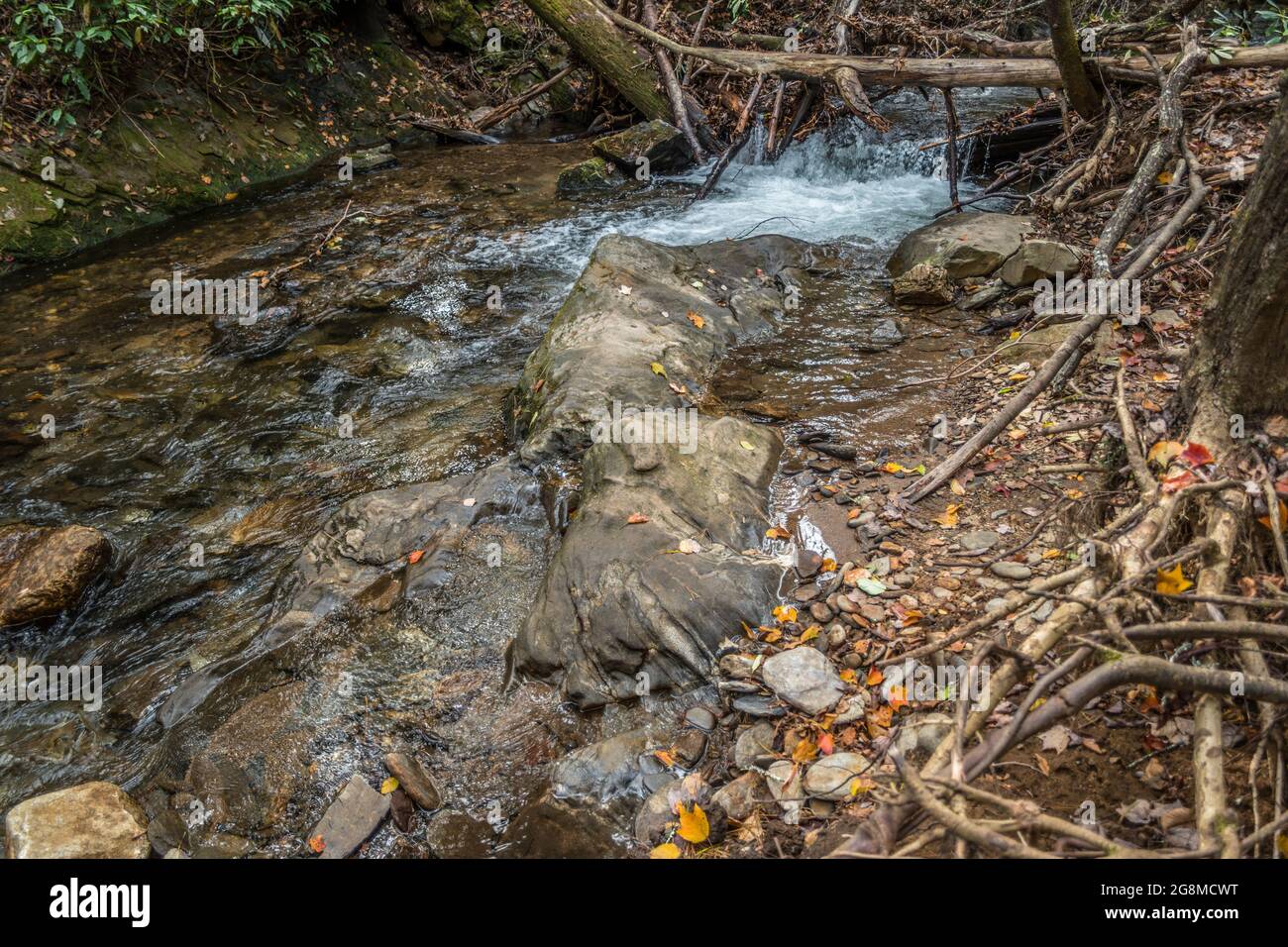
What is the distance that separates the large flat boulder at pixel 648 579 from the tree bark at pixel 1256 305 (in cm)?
193

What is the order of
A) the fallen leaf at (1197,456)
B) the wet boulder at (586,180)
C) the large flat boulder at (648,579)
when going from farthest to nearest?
the wet boulder at (586,180) < the large flat boulder at (648,579) < the fallen leaf at (1197,456)

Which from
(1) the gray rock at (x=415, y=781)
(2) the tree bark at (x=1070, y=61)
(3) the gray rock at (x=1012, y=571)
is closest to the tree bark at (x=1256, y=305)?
(3) the gray rock at (x=1012, y=571)

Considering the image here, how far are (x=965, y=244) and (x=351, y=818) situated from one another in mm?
5794

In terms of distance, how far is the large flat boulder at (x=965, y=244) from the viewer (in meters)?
6.00

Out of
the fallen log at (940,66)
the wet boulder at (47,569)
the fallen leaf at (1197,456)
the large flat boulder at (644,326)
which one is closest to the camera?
the fallen leaf at (1197,456)

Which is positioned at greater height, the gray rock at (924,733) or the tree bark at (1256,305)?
the tree bark at (1256,305)

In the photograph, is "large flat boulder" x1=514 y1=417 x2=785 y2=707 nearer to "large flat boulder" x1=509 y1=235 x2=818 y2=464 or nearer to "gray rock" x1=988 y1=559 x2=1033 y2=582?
"large flat boulder" x1=509 y1=235 x2=818 y2=464

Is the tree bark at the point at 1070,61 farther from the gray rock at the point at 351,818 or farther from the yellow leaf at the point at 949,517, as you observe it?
the gray rock at the point at 351,818

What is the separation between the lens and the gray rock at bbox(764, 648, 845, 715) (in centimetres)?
304

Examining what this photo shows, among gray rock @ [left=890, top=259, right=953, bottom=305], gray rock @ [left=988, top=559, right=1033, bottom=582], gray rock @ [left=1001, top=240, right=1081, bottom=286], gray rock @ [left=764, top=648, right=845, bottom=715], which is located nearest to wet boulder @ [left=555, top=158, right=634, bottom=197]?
gray rock @ [left=890, top=259, right=953, bottom=305]

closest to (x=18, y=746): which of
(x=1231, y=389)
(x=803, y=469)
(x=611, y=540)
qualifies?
(x=611, y=540)

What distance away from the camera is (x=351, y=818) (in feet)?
10.00

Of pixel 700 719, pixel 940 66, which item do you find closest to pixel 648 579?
pixel 700 719
